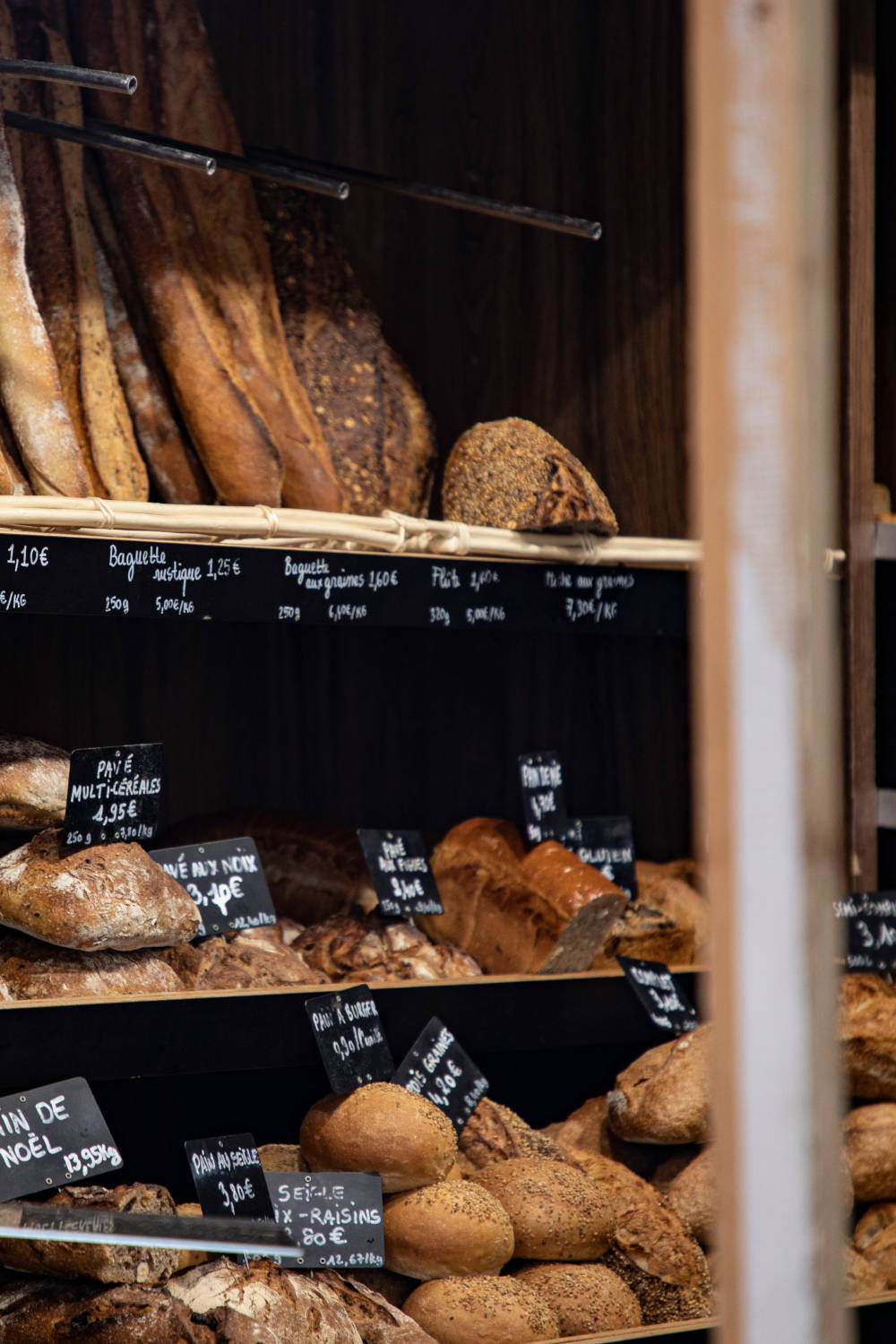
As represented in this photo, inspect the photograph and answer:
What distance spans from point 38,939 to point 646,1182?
32.2 inches

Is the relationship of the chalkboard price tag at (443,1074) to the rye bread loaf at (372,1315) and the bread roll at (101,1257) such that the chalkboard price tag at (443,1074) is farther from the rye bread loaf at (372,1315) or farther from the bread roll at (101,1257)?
the bread roll at (101,1257)

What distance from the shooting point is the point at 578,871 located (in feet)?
6.20

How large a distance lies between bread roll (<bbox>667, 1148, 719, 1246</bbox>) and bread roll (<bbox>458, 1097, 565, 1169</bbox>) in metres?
0.15

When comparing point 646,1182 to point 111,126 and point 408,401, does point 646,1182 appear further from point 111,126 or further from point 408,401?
point 111,126

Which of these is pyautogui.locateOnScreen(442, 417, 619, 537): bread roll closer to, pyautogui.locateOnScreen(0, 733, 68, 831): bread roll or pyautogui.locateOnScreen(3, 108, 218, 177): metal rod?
pyautogui.locateOnScreen(3, 108, 218, 177): metal rod

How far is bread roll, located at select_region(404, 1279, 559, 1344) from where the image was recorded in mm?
1437

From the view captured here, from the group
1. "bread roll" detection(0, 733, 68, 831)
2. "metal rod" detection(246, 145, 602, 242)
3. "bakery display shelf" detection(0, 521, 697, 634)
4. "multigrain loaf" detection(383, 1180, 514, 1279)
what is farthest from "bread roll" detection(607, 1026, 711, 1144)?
"metal rod" detection(246, 145, 602, 242)

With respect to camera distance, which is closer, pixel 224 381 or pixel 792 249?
pixel 792 249

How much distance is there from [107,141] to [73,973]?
1034 mm

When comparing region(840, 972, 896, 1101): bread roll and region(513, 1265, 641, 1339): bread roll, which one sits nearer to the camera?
region(513, 1265, 641, 1339): bread roll

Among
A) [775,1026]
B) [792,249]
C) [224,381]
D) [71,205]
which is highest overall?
[71,205]

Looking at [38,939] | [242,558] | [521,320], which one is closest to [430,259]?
[521,320]

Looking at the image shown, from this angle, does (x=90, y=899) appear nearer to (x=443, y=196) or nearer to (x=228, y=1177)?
(x=228, y=1177)

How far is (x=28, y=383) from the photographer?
5.33 ft
